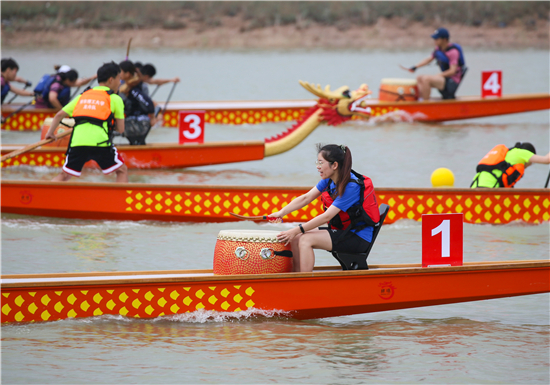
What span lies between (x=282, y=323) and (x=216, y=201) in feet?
10.2

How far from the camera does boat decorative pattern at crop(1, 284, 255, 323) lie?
5.16 metres

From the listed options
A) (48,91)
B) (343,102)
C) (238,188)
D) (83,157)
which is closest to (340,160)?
(238,188)

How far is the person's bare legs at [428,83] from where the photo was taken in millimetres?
14898

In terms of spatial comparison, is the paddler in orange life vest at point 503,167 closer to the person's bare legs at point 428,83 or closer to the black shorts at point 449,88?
the person's bare legs at point 428,83

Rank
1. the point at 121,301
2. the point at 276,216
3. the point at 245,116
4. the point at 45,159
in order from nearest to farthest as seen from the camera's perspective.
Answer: the point at 121,301
the point at 276,216
the point at 45,159
the point at 245,116

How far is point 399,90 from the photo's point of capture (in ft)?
50.0

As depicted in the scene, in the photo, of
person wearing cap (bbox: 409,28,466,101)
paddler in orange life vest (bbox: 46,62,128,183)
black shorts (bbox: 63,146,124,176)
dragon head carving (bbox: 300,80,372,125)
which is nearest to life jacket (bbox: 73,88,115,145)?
paddler in orange life vest (bbox: 46,62,128,183)

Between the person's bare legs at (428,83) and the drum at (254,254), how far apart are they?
10.2 meters

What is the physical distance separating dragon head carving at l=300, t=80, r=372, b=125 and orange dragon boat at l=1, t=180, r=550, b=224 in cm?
135

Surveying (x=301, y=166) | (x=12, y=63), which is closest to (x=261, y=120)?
(x=301, y=166)

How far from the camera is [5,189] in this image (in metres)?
8.50

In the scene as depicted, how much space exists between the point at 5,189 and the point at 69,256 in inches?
64.6

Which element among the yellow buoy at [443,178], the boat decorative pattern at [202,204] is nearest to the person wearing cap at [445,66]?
the yellow buoy at [443,178]

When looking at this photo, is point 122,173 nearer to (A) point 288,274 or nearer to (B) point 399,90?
(A) point 288,274
